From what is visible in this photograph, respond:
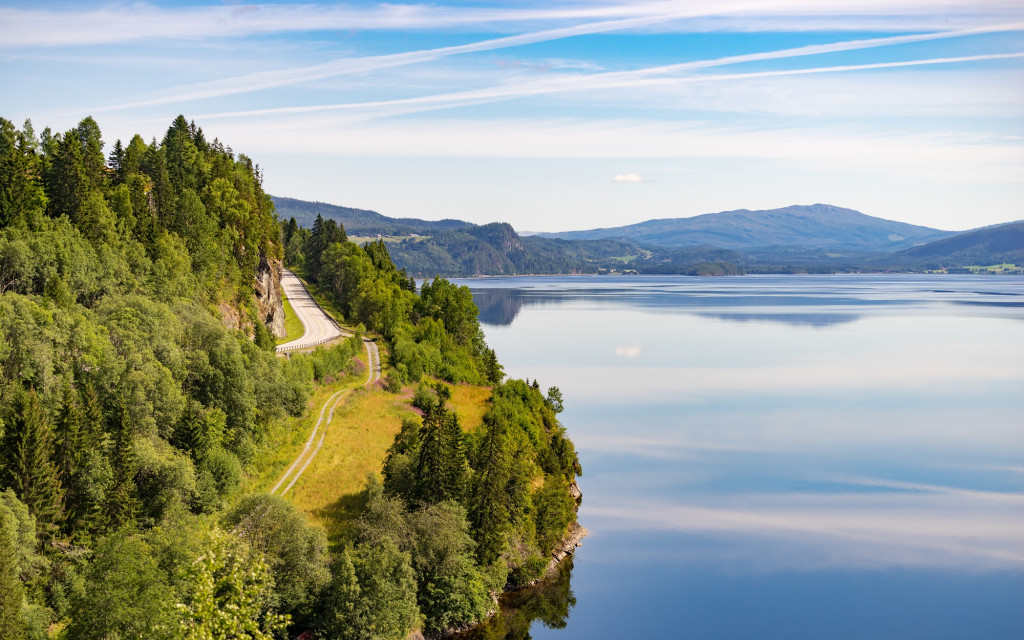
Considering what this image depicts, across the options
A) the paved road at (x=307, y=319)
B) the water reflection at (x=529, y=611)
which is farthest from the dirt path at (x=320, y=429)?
the water reflection at (x=529, y=611)

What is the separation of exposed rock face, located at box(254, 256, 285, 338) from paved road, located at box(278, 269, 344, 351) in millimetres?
2808

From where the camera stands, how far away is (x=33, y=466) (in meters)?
42.4

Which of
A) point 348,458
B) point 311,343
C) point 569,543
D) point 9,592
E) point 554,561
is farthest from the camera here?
point 311,343

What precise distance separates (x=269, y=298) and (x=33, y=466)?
47.5 meters

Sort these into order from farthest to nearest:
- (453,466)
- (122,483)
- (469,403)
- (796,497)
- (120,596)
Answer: (469,403), (796,497), (453,466), (122,483), (120,596)

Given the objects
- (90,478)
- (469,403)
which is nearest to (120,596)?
(90,478)

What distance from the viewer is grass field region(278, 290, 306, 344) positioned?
90175mm

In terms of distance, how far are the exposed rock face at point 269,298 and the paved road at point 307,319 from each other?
2808mm

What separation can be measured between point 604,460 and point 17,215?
52893mm

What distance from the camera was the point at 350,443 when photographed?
64.5 metres

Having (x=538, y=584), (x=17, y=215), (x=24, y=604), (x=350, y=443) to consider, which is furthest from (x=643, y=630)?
(x=17, y=215)

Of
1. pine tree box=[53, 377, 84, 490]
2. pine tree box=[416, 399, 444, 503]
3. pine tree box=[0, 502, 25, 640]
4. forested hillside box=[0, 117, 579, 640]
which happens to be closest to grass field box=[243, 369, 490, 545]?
forested hillside box=[0, 117, 579, 640]

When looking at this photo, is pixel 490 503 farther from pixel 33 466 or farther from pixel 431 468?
pixel 33 466

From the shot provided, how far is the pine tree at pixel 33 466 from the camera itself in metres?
42.1
